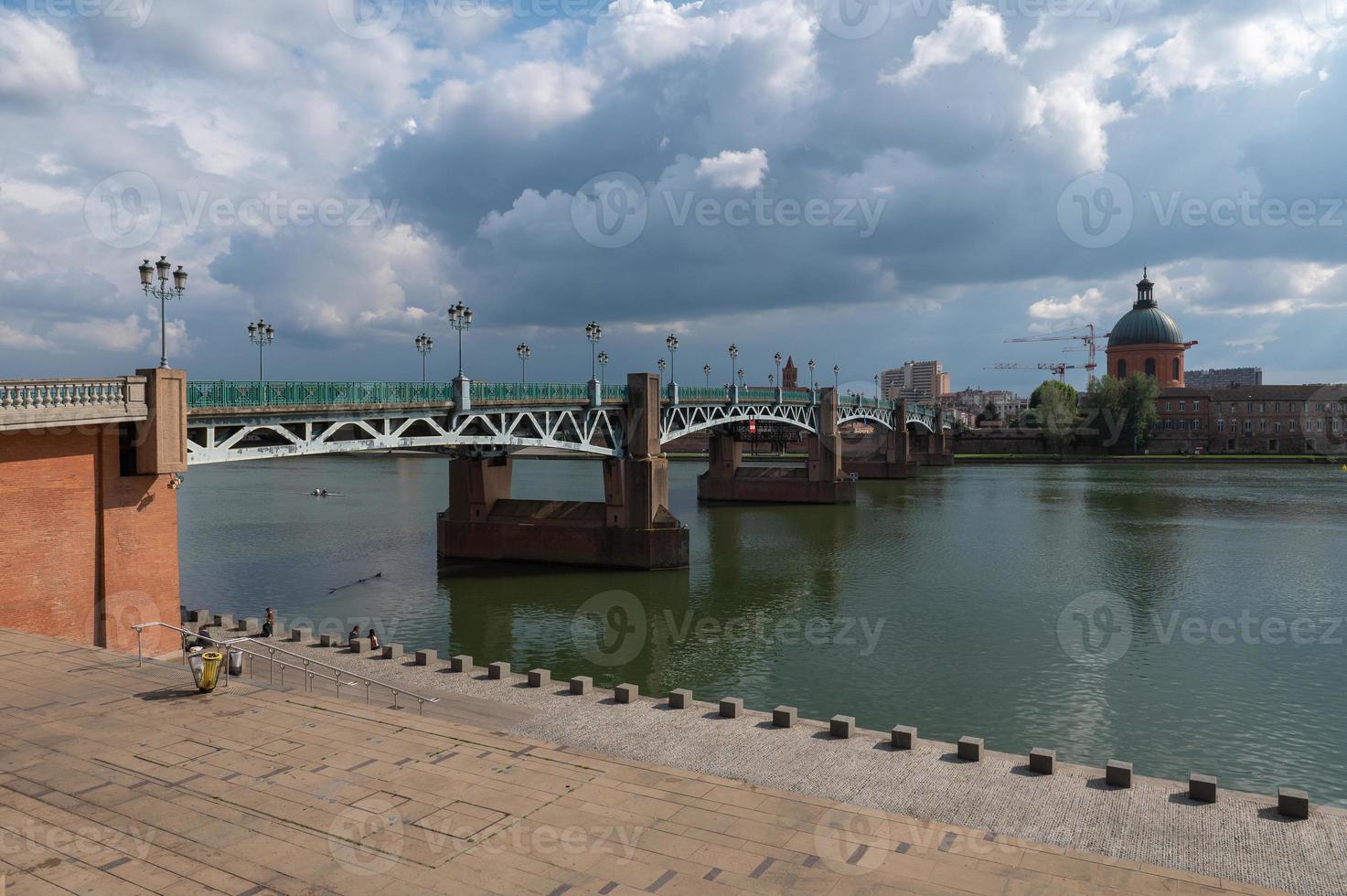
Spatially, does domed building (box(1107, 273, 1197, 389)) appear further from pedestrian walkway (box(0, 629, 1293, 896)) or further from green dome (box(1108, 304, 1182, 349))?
pedestrian walkway (box(0, 629, 1293, 896))

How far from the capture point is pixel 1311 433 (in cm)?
14938

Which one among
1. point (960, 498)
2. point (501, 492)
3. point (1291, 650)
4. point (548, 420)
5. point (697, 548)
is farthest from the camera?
point (960, 498)

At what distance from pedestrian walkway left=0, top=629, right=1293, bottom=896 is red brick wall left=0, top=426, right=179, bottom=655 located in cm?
683

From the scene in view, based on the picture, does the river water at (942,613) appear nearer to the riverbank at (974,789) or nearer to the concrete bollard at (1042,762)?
the riverbank at (974,789)

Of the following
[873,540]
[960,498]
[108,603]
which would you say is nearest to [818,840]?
[108,603]

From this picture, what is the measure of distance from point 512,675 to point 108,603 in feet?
34.6

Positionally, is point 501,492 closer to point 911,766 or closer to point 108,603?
point 108,603

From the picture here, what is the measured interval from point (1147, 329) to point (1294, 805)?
180 meters

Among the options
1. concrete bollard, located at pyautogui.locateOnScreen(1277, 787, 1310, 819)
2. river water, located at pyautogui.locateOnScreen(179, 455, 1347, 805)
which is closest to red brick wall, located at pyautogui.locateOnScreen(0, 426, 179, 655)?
river water, located at pyautogui.locateOnScreen(179, 455, 1347, 805)

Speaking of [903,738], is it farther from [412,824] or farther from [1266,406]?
[1266,406]

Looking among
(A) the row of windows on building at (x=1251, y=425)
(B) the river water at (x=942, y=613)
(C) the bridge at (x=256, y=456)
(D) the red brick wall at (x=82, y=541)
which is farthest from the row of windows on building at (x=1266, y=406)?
(D) the red brick wall at (x=82, y=541)

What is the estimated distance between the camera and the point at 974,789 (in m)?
15.5

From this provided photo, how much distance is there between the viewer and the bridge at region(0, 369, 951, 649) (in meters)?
21.0

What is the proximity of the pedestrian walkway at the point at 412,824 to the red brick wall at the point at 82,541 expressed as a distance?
22.4 feet
